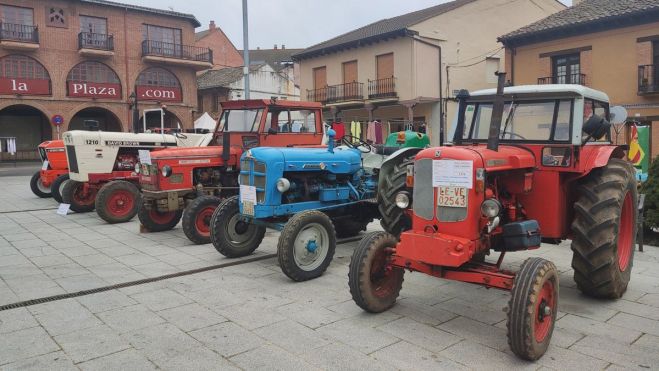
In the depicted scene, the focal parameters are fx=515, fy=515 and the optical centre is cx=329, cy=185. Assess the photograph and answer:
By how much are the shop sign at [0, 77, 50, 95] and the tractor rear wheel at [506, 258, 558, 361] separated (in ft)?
94.9

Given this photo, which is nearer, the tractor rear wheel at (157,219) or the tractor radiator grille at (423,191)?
the tractor radiator grille at (423,191)

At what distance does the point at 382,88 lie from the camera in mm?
24547

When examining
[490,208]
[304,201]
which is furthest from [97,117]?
[490,208]

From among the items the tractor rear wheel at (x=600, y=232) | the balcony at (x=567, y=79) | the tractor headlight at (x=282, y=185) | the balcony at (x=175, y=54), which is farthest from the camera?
the balcony at (x=175, y=54)

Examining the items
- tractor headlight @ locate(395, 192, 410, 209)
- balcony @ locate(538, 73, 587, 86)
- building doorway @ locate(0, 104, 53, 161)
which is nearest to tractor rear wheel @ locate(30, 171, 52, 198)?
tractor headlight @ locate(395, 192, 410, 209)

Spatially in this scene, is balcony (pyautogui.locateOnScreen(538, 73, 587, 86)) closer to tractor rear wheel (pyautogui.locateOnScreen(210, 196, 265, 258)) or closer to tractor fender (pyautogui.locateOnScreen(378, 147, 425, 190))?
tractor fender (pyautogui.locateOnScreen(378, 147, 425, 190))

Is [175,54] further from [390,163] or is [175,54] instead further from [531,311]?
[531,311]

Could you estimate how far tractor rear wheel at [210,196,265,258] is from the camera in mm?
6203

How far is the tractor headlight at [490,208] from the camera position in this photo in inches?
145

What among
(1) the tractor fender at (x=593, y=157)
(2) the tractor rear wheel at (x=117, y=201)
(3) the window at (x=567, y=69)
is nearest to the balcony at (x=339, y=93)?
(3) the window at (x=567, y=69)

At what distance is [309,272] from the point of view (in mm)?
5508

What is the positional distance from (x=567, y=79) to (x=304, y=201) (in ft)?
55.9

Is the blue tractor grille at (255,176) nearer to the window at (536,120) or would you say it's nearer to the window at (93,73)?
the window at (536,120)

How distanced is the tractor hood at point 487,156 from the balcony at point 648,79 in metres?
16.3
